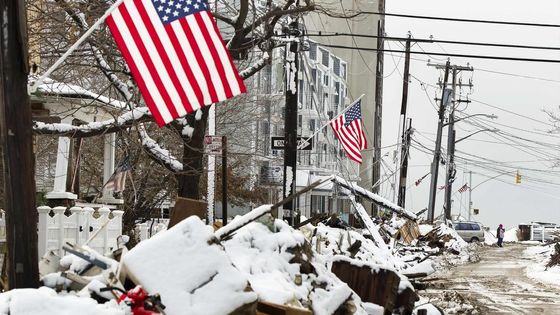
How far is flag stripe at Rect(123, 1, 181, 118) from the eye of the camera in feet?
32.8

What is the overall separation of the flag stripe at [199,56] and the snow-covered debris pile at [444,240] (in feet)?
112

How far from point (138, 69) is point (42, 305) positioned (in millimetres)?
4109

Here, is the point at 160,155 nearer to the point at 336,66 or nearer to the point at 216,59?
the point at 216,59

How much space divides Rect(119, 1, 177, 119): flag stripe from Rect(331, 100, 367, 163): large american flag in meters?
19.2

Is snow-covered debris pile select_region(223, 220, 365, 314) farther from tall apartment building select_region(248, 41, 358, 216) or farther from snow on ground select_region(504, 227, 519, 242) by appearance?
snow on ground select_region(504, 227, 519, 242)

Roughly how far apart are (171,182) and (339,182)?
1031cm

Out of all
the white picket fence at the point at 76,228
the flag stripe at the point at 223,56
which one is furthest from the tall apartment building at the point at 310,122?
the flag stripe at the point at 223,56

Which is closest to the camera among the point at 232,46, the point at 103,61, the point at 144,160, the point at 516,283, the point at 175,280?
the point at 175,280

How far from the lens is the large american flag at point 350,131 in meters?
29.7

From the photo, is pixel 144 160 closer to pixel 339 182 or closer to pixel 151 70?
pixel 339 182

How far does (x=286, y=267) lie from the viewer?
10.2 metres

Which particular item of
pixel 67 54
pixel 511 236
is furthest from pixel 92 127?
pixel 511 236

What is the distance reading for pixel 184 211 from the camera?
10.3 meters

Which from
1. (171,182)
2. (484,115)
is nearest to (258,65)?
(171,182)
